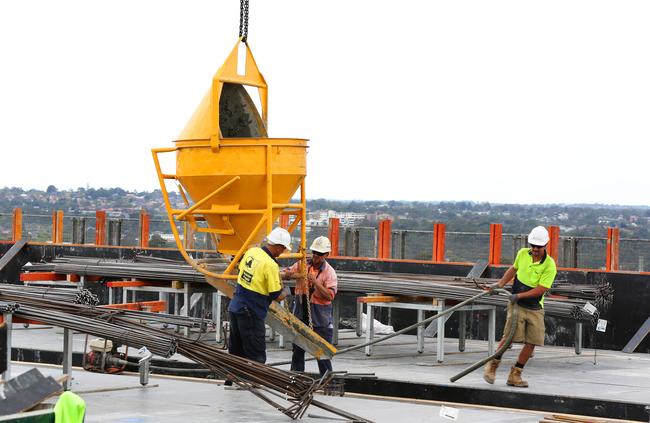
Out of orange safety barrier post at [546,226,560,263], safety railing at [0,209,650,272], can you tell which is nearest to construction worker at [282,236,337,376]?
safety railing at [0,209,650,272]

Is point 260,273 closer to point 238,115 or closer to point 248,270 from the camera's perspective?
point 248,270

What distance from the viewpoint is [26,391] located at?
32.2ft

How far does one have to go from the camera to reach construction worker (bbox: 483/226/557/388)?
15773 mm

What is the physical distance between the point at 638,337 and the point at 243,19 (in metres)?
8.62

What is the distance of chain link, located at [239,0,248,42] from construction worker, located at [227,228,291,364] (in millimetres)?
3113

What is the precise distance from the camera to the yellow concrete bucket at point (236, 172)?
15469mm

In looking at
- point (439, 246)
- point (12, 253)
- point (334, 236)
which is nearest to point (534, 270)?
point (439, 246)

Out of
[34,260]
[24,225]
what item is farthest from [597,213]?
[34,260]

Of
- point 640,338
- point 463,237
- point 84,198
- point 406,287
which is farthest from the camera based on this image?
point 84,198

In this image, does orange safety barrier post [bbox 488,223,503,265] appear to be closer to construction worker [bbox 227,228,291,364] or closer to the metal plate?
the metal plate

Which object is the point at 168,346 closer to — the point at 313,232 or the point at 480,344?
the point at 480,344

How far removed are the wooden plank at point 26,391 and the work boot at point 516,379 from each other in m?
7.06

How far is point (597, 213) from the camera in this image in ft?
245

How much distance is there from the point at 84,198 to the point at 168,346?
69005 millimetres
